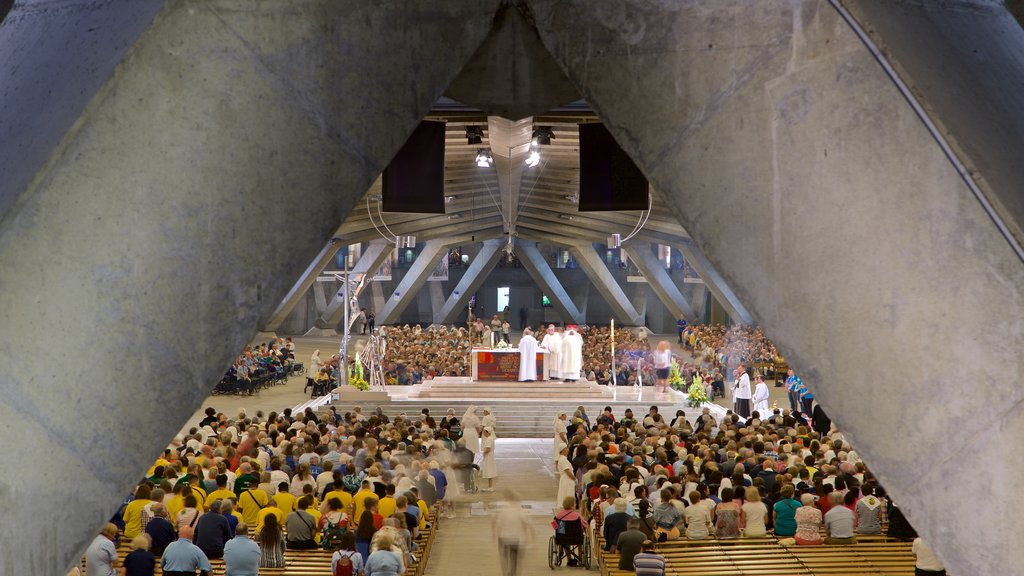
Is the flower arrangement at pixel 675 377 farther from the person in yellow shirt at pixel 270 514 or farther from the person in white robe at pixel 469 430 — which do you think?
the person in yellow shirt at pixel 270 514

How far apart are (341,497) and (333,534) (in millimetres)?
494

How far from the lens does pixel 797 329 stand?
3.95 m

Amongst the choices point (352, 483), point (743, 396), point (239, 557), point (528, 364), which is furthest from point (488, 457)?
point (239, 557)

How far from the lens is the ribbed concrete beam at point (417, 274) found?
42.9m

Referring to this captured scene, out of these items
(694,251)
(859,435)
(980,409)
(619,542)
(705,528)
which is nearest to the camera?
(980,409)

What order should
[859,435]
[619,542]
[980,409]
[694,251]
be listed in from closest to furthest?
1. [980,409]
2. [859,435]
3. [619,542]
4. [694,251]

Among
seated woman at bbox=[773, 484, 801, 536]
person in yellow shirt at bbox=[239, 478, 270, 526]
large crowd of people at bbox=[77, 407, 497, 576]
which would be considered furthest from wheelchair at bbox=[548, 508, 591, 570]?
person in yellow shirt at bbox=[239, 478, 270, 526]

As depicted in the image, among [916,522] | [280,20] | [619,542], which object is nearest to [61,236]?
[280,20]

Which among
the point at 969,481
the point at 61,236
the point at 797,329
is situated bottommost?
the point at 969,481

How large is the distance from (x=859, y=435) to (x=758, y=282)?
702 mm

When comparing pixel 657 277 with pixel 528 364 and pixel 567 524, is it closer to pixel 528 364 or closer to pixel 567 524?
pixel 528 364

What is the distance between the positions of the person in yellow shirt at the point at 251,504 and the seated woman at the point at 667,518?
407 centimetres

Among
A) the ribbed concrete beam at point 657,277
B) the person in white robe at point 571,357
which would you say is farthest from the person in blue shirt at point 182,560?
the ribbed concrete beam at point 657,277

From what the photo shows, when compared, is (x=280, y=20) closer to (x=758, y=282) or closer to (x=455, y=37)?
(x=455, y=37)
